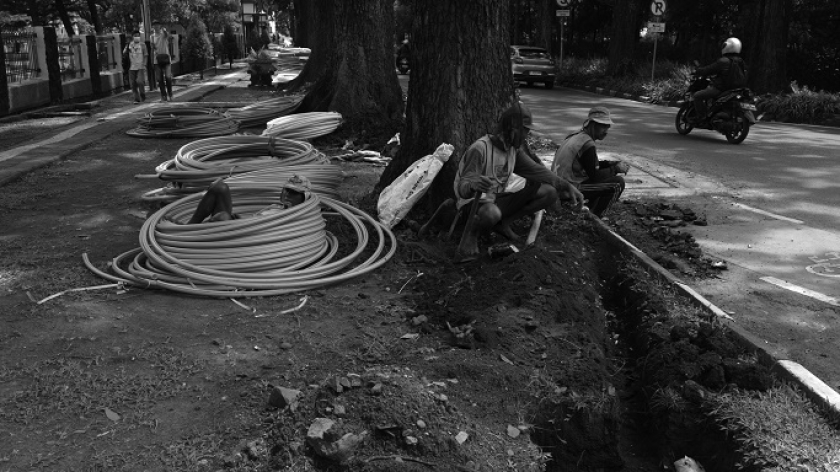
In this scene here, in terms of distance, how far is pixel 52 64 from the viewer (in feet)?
65.0

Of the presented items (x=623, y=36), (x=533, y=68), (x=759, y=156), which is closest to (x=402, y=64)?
(x=533, y=68)

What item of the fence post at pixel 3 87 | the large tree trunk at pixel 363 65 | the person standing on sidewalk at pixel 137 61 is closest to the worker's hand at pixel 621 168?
the large tree trunk at pixel 363 65

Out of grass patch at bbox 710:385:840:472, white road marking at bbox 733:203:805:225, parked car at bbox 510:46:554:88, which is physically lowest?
grass patch at bbox 710:385:840:472

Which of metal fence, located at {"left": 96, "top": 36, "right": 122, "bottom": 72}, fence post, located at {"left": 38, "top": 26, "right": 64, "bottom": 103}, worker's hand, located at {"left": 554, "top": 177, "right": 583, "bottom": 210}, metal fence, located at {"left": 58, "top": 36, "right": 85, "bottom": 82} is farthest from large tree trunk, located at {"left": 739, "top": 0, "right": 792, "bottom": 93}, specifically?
metal fence, located at {"left": 96, "top": 36, "right": 122, "bottom": 72}

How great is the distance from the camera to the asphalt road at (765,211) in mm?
5469

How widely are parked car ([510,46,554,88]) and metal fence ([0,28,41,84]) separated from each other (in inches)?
636

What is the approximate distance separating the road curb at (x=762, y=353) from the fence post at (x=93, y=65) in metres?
20.2

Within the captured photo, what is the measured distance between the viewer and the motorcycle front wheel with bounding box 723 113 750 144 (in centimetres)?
1302

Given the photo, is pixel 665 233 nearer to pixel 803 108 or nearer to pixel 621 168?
pixel 621 168

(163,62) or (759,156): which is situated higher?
(163,62)

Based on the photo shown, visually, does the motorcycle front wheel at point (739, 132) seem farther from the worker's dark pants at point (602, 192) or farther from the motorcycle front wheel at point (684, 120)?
the worker's dark pants at point (602, 192)

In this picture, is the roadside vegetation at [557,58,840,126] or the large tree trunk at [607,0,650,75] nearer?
the roadside vegetation at [557,58,840,126]

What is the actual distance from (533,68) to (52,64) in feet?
54.6

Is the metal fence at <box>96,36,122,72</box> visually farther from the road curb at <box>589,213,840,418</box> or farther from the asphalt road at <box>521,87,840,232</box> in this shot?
the road curb at <box>589,213,840,418</box>
